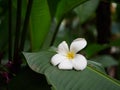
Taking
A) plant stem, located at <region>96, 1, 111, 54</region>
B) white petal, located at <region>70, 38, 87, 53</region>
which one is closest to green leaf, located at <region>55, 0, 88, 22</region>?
white petal, located at <region>70, 38, 87, 53</region>

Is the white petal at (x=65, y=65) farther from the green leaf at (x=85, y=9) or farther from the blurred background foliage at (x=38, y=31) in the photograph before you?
the green leaf at (x=85, y=9)

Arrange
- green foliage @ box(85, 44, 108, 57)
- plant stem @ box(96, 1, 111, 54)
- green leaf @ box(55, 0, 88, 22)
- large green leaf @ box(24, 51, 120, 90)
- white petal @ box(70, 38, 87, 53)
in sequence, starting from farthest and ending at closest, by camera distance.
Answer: plant stem @ box(96, 1, 111, 54)
green foliage @ box(85, 44, 108, 57)
green leaf @ box(55, 0, 88, 22)
white petal @ box(70, 38, 87, 53)
large green leaf @ box(24, 51, 120, 90)

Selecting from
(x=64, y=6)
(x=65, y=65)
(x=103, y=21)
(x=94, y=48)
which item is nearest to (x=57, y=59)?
(x=65, y=65)

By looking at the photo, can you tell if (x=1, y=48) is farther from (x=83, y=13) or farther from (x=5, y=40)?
(x=83, y=13)

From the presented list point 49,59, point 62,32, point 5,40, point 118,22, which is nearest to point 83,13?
point 5,40

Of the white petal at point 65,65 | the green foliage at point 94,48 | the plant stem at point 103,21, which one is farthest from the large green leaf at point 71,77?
the plant stem at point 103,21

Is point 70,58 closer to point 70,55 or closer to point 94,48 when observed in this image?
point 70,55

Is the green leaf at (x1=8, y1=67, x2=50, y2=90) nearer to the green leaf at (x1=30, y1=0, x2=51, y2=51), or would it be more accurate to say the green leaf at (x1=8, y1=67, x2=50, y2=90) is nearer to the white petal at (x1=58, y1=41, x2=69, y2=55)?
the white petal at (x1=58, y1=41, x2=69, y2=55)
